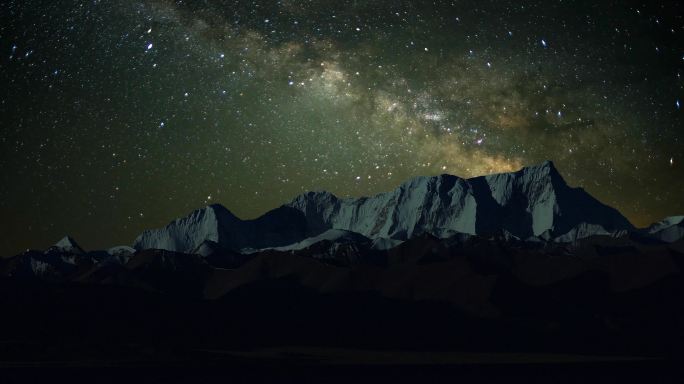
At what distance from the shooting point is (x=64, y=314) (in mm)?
142500

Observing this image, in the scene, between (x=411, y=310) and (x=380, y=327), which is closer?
(x=380, y=327)

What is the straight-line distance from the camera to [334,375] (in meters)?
85.8

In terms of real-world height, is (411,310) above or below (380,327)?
above

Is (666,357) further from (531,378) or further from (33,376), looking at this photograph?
(33,376)

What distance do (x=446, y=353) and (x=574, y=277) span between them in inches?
2897

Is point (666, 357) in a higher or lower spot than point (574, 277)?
lower

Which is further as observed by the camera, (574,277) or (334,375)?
(574,277)

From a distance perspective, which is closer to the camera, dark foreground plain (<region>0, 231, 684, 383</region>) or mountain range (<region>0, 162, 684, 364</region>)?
dark foreground plain (<region>0, 231, 684, 383</region>)

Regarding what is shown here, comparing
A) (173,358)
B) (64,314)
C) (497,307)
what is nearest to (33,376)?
(173,358)

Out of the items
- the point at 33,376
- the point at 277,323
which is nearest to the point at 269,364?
the point at 33,376

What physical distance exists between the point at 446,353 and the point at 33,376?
71880mm

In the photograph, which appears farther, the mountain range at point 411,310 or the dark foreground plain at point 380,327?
the mountain range at point 411,310

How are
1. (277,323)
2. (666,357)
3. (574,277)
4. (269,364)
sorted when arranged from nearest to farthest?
1. (269,364)
2. (666,357)
3. (277,323)
4. (574,277)

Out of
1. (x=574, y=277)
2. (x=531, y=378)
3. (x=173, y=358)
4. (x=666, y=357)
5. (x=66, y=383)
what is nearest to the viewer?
(x=66, y=383)
